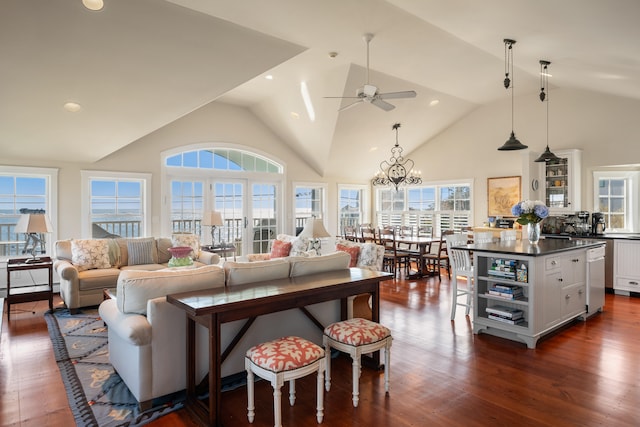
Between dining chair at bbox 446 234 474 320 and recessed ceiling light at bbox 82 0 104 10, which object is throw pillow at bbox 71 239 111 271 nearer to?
recessed ceiling light at bbox 82 0 104 10

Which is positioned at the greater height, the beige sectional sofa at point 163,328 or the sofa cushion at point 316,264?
the sofa cushion at point 316,264

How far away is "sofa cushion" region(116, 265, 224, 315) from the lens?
8.78ft

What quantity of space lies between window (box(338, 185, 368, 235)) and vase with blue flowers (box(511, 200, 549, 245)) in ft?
17.8

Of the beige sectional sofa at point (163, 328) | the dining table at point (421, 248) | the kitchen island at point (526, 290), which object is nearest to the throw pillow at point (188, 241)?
the beige sectional sofa at point (163, 328)

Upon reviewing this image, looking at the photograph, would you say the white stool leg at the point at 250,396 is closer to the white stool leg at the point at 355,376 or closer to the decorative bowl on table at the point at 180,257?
the white stool leg at the point at 355,376

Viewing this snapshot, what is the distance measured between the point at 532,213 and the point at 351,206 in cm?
581

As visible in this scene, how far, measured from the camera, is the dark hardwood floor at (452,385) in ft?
8.28

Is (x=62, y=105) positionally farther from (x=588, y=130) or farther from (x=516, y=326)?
(x=588, y=130)

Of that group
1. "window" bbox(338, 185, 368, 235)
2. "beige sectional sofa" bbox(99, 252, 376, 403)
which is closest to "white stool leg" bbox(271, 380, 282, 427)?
"beige sectional sofa" bbox(99, 252, 376, 403)

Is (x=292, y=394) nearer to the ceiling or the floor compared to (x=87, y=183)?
nearer to the floor

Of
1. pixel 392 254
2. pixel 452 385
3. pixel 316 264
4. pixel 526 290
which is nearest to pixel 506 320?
pixel 526 290

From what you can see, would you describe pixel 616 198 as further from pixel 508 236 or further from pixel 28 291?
pixel 28 291

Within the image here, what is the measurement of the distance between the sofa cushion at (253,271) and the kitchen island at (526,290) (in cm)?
225

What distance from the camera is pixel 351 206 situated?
10133 mm
